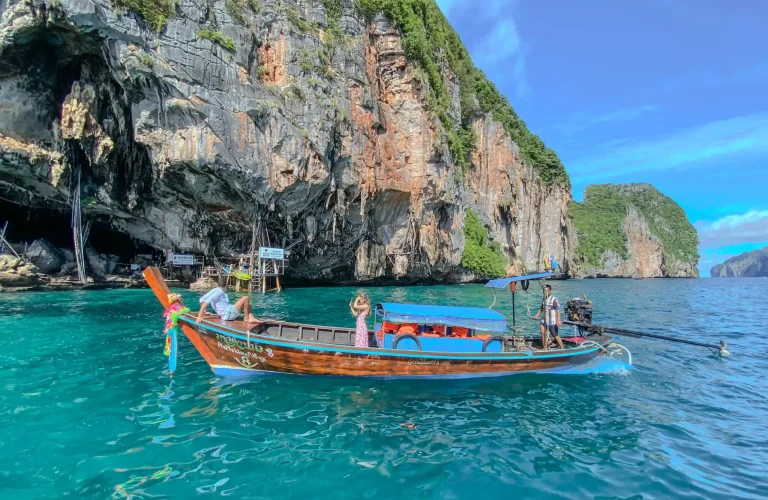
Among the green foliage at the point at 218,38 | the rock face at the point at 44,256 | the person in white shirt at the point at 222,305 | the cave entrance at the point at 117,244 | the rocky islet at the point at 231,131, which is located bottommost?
the person in white shirt at the point at 222,305

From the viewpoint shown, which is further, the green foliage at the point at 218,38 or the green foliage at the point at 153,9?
the green foliage at the point at 218,38

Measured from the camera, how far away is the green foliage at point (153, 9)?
23.0 metres

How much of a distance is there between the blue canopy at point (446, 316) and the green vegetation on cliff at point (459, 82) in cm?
3330

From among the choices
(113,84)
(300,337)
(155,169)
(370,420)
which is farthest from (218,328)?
(113,84)

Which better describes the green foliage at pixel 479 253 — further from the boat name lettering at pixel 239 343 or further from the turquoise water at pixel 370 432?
the boat name lettering at pixel 239 343

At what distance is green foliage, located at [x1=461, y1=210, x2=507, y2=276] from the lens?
4694 cm

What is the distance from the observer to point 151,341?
491 inches

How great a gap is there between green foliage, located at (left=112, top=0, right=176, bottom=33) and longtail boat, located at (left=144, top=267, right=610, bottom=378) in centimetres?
2188

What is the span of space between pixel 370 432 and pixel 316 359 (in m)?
2.91

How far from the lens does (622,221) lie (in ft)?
349

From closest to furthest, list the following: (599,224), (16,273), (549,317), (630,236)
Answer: (549,317) → (16,273) → (630,236) → (599,224)

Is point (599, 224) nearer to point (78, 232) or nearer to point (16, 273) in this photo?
point (78, 232)

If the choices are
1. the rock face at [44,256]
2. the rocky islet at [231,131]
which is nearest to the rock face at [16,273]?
the rock face at [44,256]

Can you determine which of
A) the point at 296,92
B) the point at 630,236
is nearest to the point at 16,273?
the point at 296,92
